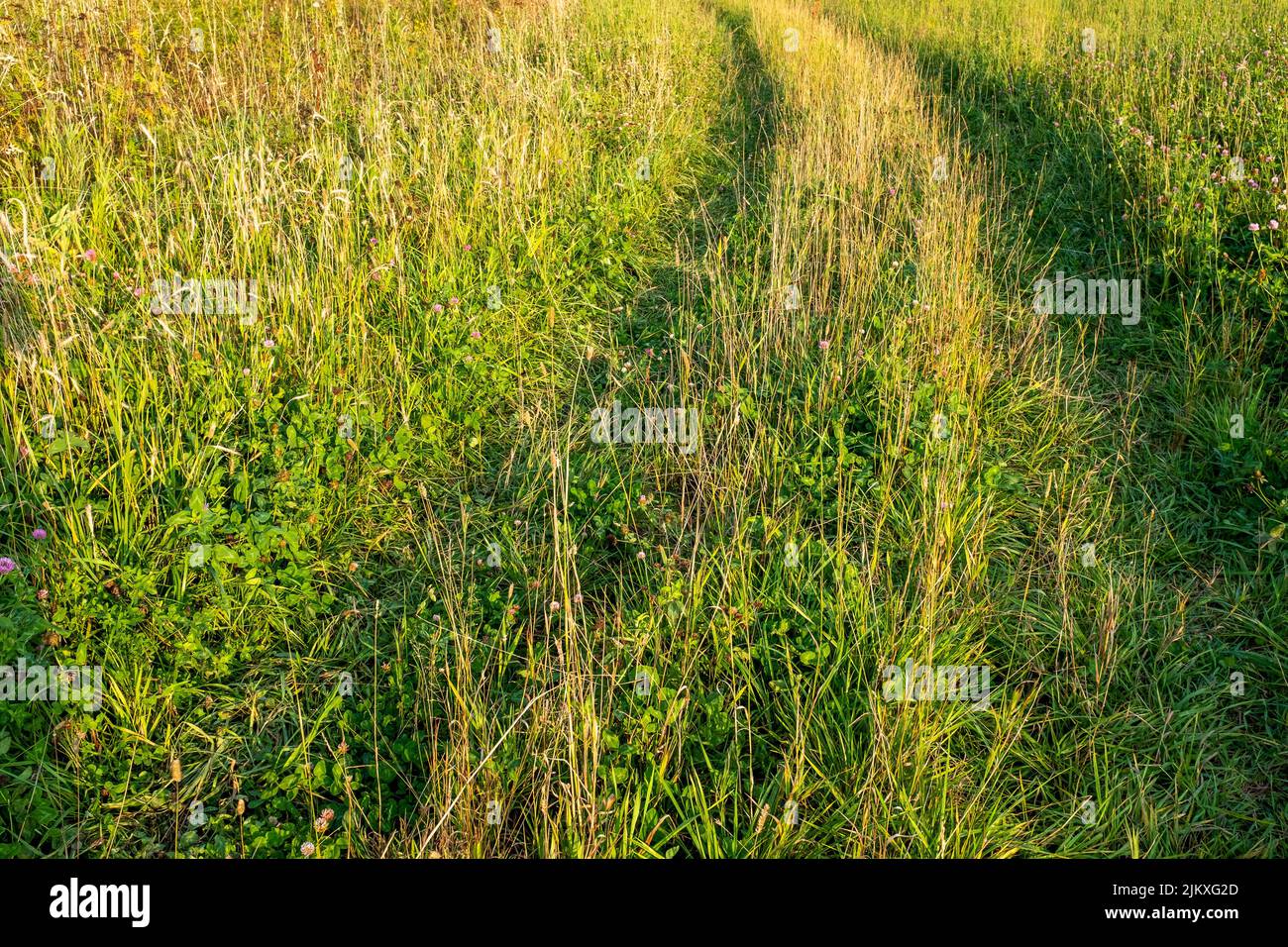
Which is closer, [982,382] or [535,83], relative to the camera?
[982,382]

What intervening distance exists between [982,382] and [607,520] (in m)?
1.92

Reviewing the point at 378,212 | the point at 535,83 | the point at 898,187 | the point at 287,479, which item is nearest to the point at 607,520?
the point at 287,479

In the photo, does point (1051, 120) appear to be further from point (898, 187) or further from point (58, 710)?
point (58, 710)

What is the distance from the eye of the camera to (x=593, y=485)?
321cm

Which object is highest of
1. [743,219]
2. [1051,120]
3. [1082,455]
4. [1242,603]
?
[1051,120]

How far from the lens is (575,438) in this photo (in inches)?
145

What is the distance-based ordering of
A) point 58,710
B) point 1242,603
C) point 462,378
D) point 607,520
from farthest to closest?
point 462,378 → point 607,520 → point 1242,603 → point 58,710

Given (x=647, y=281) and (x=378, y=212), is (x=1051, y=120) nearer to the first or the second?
(x=647, y=281)

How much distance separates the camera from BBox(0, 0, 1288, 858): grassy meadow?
7.22ft

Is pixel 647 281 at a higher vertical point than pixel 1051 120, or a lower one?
lower

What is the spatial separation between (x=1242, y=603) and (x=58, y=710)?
12.5 feet

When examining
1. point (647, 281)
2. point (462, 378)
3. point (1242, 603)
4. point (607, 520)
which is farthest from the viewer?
→ point (647, 281)

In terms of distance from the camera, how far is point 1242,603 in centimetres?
293

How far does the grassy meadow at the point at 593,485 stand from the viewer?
220 centimetres
